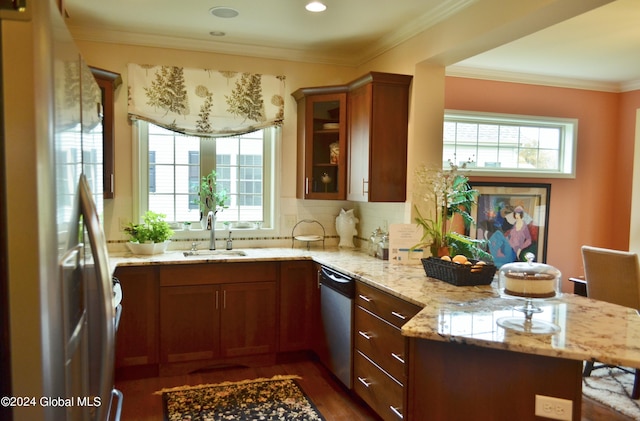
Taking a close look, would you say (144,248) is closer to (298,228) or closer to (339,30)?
(298,228)

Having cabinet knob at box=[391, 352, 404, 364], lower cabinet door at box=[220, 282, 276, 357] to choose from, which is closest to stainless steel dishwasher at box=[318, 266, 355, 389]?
lower cabinet door at box=[220, 282, 276, 357]

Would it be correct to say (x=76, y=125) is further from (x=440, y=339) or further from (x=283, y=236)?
(x=283, y=236)

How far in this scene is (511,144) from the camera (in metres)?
5.42

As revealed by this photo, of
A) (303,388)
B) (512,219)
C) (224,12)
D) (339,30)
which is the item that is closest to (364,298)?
(303,388)

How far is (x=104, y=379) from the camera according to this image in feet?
4.25

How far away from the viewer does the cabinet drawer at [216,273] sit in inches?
143

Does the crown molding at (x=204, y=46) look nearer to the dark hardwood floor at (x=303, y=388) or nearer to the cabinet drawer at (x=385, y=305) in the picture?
the cabinet drawer at (x=385, y=305)

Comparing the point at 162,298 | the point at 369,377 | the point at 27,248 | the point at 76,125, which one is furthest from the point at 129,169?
the point at 27,248

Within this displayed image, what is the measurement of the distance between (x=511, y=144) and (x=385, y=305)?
3384 millimetres

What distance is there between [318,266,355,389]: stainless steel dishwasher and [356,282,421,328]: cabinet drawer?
131mm

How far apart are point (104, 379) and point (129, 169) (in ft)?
10.0

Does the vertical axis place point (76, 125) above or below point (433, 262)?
above

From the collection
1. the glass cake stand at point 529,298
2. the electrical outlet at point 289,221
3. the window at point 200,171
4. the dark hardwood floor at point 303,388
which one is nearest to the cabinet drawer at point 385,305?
the glass cake stand at point 529,298

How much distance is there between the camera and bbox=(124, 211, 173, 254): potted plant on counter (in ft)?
12.5
